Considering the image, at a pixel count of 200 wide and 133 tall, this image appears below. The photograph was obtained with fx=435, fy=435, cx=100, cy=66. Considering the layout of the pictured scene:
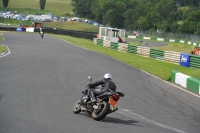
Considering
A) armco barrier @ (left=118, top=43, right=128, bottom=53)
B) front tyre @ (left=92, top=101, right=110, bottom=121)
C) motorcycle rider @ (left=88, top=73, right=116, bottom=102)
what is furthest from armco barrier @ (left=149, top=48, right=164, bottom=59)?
front tyre @ (left=92, top=101, right=110, bottom=121)

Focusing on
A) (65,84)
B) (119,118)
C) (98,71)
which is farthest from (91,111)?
(98,71)

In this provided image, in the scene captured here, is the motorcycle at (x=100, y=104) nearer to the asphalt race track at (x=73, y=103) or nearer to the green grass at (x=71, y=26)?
the asphalt race track at (x=73, y=103)

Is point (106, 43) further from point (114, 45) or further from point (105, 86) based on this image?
point (105, 86)

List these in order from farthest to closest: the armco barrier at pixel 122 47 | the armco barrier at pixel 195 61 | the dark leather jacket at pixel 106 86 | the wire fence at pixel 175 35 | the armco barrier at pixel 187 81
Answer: the wire fence at pixel 175 35, the armco barrier at pixel 122 47, the armco barrier at pixel 195 61, the armco barrier at pixel 187 81, the dark leather jacket at pixel 106 86

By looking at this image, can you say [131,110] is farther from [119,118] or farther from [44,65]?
[44,65]

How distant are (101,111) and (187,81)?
1011cm

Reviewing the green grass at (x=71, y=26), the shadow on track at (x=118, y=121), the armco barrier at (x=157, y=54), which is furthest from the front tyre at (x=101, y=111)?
the green grass at (x=71, y=26)

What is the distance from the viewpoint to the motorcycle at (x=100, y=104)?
10938mm

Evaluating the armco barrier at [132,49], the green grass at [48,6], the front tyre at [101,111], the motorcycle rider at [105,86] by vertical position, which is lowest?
the armco barrier at [132,49]

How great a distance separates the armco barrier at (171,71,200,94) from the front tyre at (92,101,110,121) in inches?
345

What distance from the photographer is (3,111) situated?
11.6m

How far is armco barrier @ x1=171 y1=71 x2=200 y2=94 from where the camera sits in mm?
19250

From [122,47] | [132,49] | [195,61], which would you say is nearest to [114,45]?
[122,47]

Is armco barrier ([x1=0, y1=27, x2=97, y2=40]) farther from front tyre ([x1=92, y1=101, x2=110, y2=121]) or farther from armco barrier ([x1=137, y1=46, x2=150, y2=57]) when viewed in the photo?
front tyre ([x1=92, y1=101, x2=110, y2=121])
